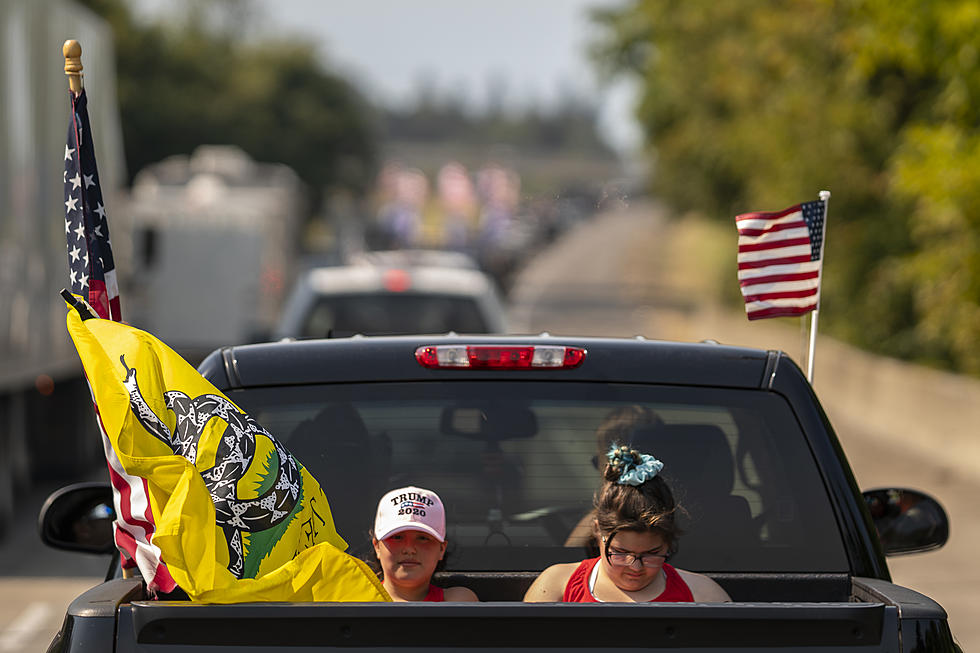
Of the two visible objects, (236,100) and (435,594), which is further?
(236,100)

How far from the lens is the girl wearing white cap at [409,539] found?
12.2 ft

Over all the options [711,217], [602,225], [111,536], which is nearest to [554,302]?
[711,217]

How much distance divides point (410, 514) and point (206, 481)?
59 cm

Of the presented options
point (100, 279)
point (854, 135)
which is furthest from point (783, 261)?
point (854, 135)

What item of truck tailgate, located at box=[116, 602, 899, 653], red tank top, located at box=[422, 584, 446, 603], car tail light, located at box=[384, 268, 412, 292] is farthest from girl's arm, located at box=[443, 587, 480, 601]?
car tail light, located at box=[384, 268, 412, 292]

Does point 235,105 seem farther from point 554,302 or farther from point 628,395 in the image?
point 628,395

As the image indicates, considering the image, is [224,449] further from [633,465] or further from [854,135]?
[854,135]

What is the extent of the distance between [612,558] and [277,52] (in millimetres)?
103657

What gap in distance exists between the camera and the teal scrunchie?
368 cm

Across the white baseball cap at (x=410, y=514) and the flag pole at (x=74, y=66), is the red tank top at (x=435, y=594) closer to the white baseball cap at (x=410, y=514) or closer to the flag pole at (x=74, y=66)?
the white baseball cap at (x=410, y=514)

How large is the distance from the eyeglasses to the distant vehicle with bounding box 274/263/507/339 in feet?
26.3

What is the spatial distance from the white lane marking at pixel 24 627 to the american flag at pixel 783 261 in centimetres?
617

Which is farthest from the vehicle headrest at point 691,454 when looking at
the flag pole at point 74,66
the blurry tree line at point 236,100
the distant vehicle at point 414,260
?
the blurry tree line at point 236,100

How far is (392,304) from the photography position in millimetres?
11992
